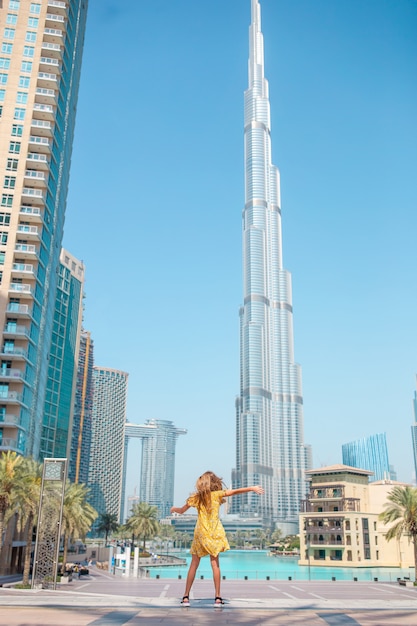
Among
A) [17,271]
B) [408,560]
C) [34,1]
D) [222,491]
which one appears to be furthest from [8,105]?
[408,560]

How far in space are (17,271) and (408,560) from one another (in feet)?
247

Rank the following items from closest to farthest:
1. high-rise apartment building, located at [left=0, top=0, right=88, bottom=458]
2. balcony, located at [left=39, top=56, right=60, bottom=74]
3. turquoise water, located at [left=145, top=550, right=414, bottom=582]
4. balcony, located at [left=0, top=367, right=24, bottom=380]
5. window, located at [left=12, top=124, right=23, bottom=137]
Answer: turquoise water, located at [left=145, top=550, right=414, bottom=582]
balcony, located at [left=0, top=367, right=24, bottom=380]
high-rise apartment building, located at [left=0, top=0, right=88, bottom=458]
window, located at [left=12, top=124, right=23, bottom=137]
balcony, located at [left=39, top=56, right=60, bottom=74]

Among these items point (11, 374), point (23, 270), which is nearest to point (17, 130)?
point (23, 270)

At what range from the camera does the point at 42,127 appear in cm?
6981

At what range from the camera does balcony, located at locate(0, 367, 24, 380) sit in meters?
62.4

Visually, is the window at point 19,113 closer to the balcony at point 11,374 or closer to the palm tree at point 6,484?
the balcony at point 11,374

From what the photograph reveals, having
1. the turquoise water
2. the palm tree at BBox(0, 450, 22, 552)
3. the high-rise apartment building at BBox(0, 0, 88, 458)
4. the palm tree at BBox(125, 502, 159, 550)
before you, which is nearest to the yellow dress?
the palm tree at BBox(0, 450, 22, 552)

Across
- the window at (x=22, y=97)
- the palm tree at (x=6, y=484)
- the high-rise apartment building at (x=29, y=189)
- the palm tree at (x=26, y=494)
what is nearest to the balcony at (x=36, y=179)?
the high-rise apartment building at (x=29, y=189)

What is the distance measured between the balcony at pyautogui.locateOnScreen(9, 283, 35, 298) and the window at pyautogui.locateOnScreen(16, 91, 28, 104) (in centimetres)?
2269

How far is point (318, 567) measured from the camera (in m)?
93.1

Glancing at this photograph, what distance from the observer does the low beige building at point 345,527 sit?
94.2 m

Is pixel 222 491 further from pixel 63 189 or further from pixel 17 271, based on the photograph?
pixel 63 189

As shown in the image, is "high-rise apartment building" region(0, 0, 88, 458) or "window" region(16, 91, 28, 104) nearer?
"high-rise apartment building" region(0, 0, 88, 458)

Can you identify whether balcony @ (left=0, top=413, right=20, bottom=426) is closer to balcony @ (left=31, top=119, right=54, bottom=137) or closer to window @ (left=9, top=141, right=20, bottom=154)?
window @ (left=9, top=141, right=20, bottom=154)
